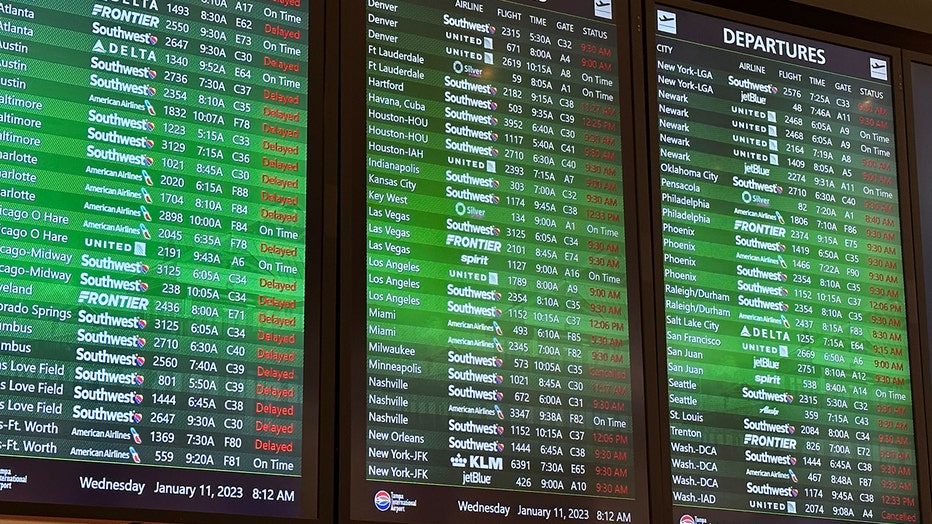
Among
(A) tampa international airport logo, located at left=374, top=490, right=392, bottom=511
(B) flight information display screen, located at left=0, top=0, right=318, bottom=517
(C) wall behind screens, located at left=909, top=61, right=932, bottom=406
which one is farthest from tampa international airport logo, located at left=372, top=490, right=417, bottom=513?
(C) wall behind screens, located at left=909, top=61, right=932, bottom=406

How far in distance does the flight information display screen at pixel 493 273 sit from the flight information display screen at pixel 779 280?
0.74 ft

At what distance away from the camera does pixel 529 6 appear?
183 inches

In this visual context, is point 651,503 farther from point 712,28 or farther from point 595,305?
point 712,28

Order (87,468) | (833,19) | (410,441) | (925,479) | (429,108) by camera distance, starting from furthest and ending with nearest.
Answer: (833,19)
(925,479)
(429,108)
(410,441)
(87,468)

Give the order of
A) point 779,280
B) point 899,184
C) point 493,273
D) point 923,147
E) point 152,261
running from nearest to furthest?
point 152,261 → point 493,273 → point 779,280 → point 899,184 → point 923,147

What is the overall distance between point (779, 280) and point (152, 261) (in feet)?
6.57

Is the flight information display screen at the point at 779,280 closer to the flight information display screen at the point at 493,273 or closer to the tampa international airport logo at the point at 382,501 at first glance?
the flight information display screen at the point at 493,273

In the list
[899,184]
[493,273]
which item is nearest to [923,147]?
[899,184]

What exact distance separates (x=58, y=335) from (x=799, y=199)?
2.41 m

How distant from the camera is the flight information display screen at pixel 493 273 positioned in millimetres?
4105

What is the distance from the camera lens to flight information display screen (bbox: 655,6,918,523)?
179 inches

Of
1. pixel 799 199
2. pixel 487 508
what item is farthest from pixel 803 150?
pixel 487 508

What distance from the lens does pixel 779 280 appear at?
15.6 feet

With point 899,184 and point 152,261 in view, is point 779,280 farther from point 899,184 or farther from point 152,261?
point 152,261
